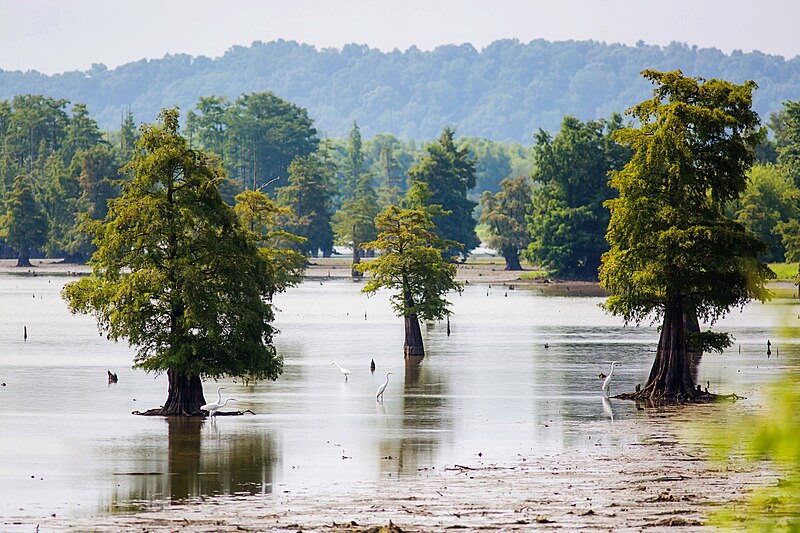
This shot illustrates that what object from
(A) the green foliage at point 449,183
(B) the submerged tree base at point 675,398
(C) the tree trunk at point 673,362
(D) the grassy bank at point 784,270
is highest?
Answer: (A) the green foliage at point 449,183

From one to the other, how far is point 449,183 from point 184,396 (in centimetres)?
14519

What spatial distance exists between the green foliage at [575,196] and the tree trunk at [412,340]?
8163cm

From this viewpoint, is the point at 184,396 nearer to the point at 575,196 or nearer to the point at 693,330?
Answer: the point at 693,330

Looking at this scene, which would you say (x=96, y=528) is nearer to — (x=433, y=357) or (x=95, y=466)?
(x=95, y=466)

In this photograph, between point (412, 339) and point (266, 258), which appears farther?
point (412, 339)

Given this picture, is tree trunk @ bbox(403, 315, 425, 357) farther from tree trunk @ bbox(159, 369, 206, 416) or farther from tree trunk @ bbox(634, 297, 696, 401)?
tree trunk @ bbox(159, 369, 206, 416)

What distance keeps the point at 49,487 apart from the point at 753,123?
26365 mm

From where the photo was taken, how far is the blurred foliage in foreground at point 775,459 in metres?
6.92

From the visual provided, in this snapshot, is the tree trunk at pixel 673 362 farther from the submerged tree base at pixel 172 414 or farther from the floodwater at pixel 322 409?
the submerged tree base at pixel 172 414

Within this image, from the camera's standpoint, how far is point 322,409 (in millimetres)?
44469

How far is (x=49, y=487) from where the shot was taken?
2800cm

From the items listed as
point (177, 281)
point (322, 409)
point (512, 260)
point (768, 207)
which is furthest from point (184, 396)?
point (512, 260)

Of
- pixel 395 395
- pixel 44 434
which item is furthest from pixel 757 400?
pixel 44 434

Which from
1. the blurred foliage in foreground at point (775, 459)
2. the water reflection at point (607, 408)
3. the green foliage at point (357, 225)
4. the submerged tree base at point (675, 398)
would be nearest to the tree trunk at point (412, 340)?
the water reflection at point (607, 408)
